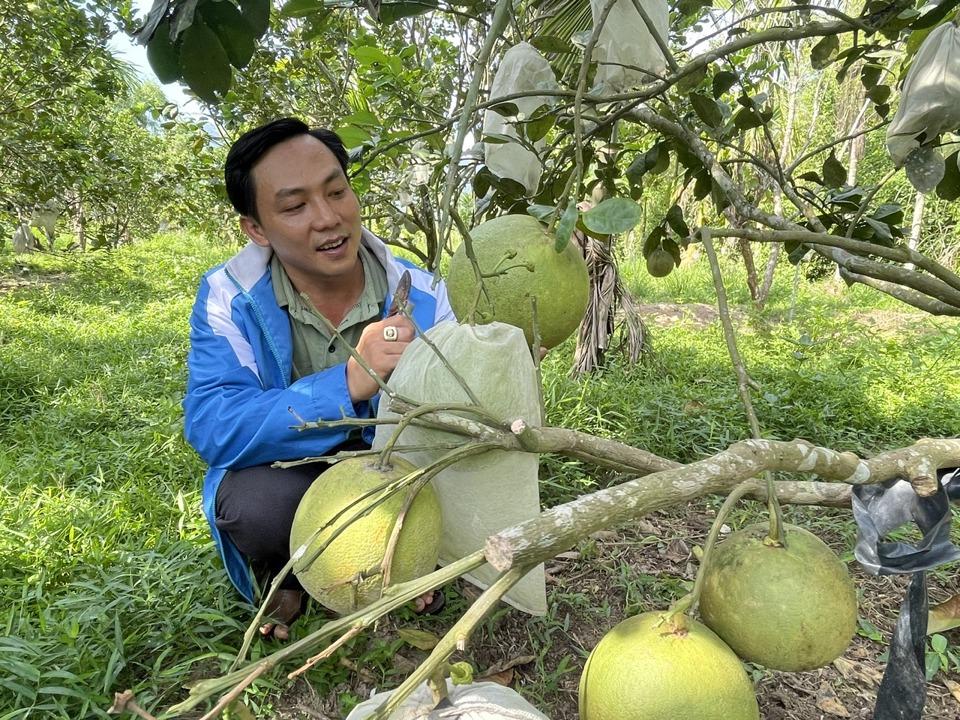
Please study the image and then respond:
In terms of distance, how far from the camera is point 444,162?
1.21 m

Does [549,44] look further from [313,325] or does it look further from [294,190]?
[313,325]

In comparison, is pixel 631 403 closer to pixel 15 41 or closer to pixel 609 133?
pixel 609 133

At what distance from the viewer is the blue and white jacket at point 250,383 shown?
1582mm

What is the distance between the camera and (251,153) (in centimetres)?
188

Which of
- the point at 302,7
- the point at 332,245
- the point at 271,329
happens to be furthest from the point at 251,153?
the point at 302,7

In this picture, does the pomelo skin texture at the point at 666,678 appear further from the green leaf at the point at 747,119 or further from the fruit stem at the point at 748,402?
the green leaf at the point at 747,119

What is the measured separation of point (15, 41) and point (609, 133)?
4896mm

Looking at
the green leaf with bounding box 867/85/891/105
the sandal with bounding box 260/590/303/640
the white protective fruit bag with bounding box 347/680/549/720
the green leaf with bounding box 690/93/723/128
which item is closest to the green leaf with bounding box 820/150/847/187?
the green leaf with bounding box 867/85/891/105

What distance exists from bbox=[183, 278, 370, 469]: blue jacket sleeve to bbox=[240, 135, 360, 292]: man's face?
10.4 inches

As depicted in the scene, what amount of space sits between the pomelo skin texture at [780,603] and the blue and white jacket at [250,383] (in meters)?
0.90

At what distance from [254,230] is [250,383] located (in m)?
0.50

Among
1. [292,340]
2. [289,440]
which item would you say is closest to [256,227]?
[292,340]

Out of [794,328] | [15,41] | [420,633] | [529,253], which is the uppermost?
[15,41]

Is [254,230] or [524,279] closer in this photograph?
[524,279]
